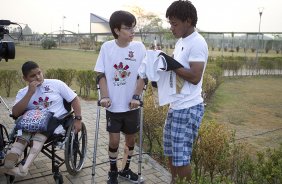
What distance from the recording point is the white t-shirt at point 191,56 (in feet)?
7.89

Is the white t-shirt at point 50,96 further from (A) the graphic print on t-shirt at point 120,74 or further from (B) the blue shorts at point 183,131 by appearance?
(B) the blue shorts at point 183,131

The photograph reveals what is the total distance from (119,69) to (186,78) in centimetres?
98

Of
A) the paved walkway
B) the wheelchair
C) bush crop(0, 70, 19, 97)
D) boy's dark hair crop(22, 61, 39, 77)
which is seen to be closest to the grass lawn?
the paved walkway

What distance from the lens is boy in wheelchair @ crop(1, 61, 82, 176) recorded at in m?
3.00

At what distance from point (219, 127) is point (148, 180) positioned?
1167 mm

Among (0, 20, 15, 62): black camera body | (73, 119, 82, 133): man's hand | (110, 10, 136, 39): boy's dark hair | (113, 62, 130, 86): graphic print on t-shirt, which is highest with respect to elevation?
(110, 10, 136, 39): boy's dark hair

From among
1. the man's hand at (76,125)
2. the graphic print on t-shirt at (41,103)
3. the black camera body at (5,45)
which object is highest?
the black camera body at (5,45)

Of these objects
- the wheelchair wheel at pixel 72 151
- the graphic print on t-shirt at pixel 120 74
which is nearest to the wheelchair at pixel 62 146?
the wheelchair wheel at pixel 72 151

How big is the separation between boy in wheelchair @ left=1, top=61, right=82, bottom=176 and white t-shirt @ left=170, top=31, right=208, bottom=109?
147 centimetres

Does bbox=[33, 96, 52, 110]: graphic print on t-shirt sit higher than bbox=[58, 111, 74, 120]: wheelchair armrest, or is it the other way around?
bbox=[33, 96, 52, 110]: graphic print on t-shirt

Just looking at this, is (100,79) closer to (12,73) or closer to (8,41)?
(8,41)

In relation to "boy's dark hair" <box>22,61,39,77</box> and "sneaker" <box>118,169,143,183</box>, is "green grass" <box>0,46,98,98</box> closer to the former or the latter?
"sneaker" <box>118,169,143,183</box>

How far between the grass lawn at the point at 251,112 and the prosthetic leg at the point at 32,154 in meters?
4.33

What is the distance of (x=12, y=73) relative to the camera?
9539 mm
